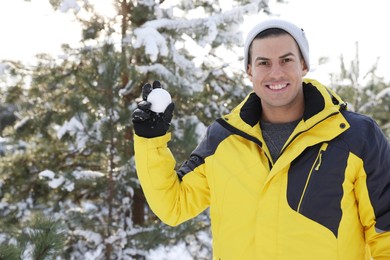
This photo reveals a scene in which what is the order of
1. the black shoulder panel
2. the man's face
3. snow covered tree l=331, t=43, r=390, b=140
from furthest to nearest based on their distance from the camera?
snow covered tree l=331, t=43, r=390, b=140
the man's face
the black shoulder panel

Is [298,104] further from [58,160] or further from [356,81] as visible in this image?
[356,81]

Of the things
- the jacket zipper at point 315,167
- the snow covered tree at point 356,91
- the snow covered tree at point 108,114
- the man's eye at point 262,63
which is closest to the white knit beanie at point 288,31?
the man's eye at point 262,63

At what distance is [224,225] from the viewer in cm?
184

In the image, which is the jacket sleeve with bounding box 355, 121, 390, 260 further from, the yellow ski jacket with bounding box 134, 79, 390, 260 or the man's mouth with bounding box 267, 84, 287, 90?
the man's mouth with bounding box 267, 84, 287, 90

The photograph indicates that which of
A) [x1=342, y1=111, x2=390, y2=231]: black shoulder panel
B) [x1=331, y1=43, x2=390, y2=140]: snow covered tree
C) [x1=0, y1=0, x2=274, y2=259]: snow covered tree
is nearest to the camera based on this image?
[x1=342, y1=111, x2=390, y2=231]: black shoulder panel

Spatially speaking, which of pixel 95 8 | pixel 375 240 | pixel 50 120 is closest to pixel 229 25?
pixel 95 8

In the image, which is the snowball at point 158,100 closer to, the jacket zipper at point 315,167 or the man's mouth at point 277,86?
the man's mouth at point 277,86

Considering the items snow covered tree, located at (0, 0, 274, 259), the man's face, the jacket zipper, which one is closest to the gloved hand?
the man's face

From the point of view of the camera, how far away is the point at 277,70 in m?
1.84

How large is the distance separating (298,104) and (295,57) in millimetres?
219

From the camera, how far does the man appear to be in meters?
1.66

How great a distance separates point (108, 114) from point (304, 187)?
3.76 metres

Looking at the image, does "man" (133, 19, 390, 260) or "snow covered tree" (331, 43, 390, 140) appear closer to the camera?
"man" (133, 19, 390, 260)

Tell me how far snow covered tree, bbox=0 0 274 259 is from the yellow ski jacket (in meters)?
3.14
